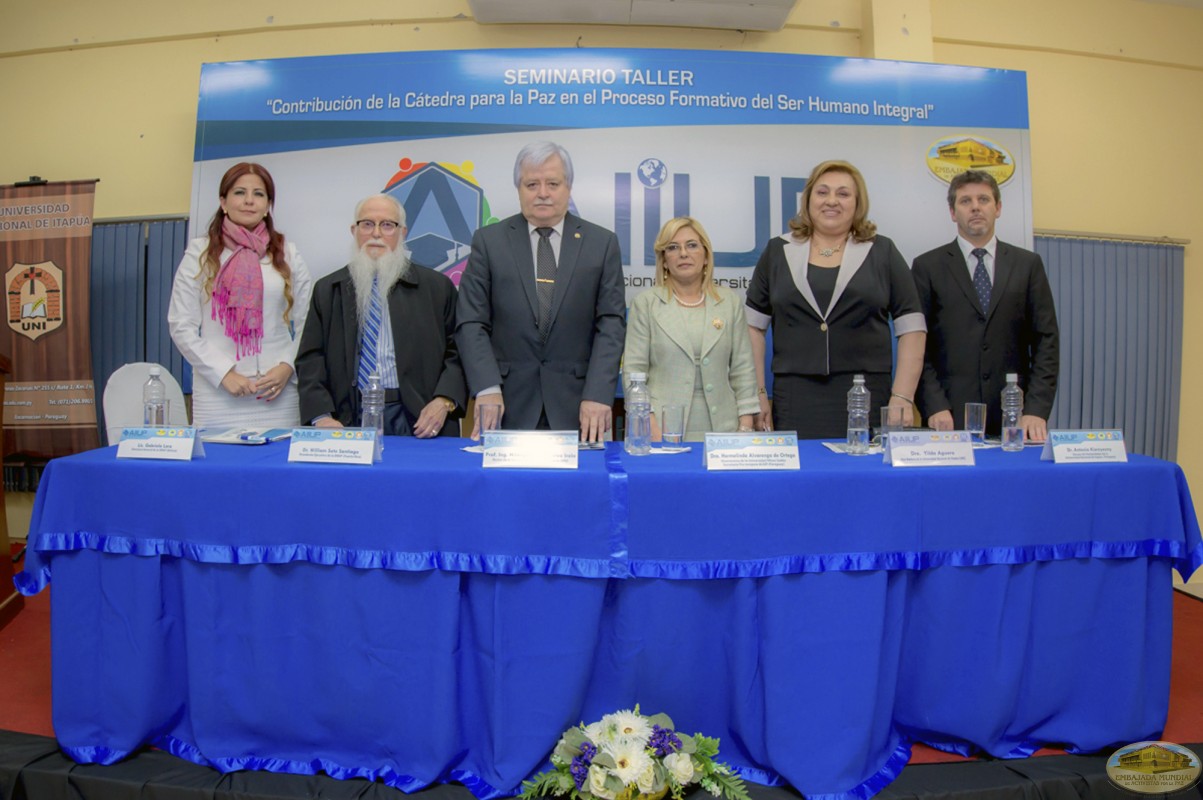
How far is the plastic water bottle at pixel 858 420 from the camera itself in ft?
6.12

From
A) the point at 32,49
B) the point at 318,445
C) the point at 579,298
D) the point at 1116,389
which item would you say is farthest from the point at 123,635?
the point at 1116,389

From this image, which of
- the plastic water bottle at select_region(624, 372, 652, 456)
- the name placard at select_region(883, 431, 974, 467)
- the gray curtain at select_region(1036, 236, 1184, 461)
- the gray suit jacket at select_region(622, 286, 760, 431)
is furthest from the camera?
the gray curtain at select_region(1036, 236, 1184, 461)

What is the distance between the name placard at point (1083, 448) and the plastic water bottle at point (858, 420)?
441 mm

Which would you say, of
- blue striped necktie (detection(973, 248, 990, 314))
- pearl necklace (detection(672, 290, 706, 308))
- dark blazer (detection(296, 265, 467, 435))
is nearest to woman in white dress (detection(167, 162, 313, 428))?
dark blazer (detection(296, 265, 467, 435))

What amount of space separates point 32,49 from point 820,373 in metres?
4.82

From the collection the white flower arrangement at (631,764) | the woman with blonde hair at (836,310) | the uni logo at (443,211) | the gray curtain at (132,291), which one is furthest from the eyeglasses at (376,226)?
the white flower arrangement at (631,764)

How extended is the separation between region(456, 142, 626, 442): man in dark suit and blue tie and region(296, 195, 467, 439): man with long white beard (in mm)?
174

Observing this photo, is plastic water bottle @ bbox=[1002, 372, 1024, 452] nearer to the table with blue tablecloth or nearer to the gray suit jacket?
the table with blue tablecloth

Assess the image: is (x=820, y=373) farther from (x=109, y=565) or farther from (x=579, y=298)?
(x=109, y=565)

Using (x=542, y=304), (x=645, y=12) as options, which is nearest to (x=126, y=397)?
(x=542, y=304)

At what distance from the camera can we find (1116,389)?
12.6ft

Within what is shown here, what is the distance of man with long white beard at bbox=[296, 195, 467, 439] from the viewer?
251 centimetres

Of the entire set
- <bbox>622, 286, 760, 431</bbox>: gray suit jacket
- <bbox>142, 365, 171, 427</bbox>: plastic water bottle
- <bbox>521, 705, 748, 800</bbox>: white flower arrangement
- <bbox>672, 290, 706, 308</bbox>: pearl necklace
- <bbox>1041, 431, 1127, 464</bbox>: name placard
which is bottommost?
<bbox>521, 705, 748, 800</bbox>: white flower arrangement

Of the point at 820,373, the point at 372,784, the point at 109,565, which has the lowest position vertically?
the point at 372,784
